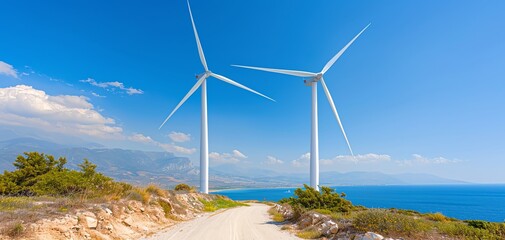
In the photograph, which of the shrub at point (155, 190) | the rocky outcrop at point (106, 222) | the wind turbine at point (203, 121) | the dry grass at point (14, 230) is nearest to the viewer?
the dry grass at point (14, 230)

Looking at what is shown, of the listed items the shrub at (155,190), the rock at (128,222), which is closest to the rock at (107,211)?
the rock at (128,222)

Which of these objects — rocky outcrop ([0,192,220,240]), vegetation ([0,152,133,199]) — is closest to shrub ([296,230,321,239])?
rocky outcrop ([0,192,220,240])

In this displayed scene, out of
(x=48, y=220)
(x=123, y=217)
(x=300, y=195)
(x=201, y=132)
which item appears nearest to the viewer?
(x=48, y=220)

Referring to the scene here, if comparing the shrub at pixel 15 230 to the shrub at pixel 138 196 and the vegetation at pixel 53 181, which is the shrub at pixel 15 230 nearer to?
the vegetation at pixel 53 181

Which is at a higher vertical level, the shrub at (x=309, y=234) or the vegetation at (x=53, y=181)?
the vegetation at (x=53, y=181)

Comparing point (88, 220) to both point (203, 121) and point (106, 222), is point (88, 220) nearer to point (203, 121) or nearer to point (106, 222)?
point (106, 222)

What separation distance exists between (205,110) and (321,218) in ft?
127

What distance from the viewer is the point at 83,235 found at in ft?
43.7

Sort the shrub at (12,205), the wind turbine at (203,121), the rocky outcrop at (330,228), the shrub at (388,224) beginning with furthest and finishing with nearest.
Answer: the wind turbine at (203,121)
the shrub at (12,205)
the rocky outcrop at (330,228)
the shrub at (388,224)

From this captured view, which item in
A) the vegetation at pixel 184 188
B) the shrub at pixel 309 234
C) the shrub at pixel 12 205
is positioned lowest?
the vegetation at pixel 184 188

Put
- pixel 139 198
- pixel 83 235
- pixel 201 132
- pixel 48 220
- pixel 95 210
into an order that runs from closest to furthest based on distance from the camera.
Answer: pixel 48 220, pixel 83 235, pixel 95 210, pixel 139 198, pixel 201 132

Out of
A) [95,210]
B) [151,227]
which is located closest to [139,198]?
[151,227]

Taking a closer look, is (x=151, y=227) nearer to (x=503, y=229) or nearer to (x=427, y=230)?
(x=427, y=230)

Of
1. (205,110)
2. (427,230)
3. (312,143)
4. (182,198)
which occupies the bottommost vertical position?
(182,198)
